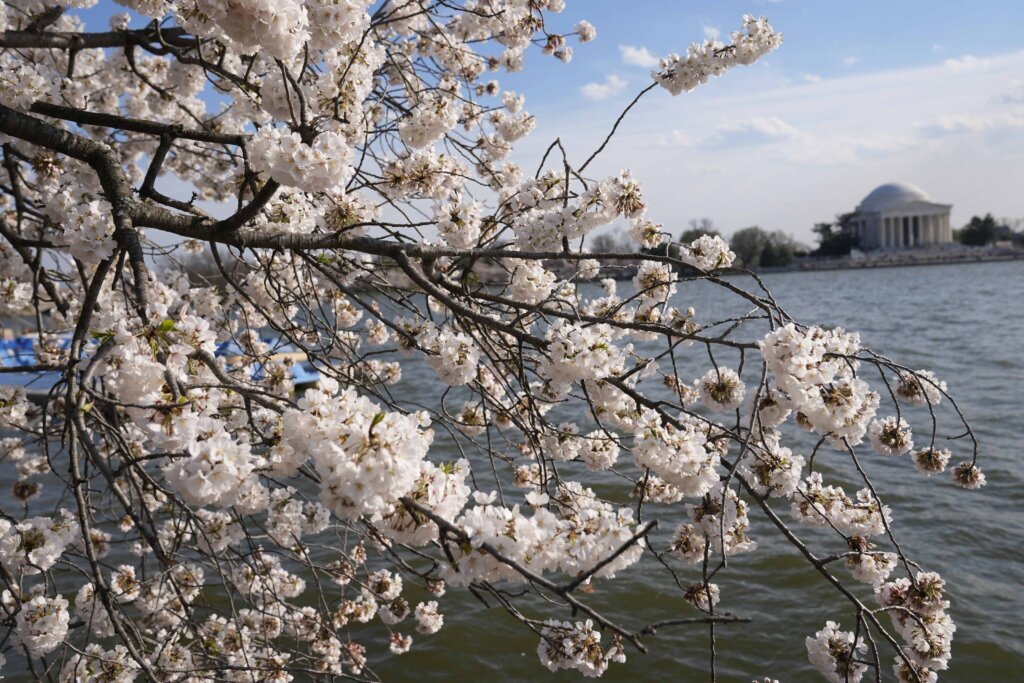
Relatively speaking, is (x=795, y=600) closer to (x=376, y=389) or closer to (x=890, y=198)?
Answer: (x=376, y=389)

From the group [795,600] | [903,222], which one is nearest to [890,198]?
[903,222]

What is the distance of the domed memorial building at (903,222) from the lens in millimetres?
92750

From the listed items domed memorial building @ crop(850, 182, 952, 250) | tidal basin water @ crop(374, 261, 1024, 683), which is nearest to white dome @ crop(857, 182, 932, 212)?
domed memorial building @ crop(850, 182, 952, 250)

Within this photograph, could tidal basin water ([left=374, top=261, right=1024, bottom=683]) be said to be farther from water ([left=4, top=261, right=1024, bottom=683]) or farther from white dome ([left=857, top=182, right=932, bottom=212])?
white dome ([left=857, top=182, right=932, bottom=212])

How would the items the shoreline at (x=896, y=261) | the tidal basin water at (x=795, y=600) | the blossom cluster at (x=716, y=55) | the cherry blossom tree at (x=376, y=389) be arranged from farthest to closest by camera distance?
the shoreline at (x=896, y=261) < the tidal basin water at (x=795, y=600) < the blossom cluster at (x=716, y=55) < the cherry blossom tree at (x=376, y=389)

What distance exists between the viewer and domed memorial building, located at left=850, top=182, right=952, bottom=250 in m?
92.8

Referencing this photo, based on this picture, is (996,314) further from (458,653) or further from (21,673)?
(21,673)

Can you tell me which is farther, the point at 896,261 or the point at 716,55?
the point at 896,261

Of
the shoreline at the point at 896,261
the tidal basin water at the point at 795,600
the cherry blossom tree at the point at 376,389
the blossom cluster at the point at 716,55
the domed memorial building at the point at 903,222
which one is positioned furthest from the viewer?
the domed memorial building at the point at 903,222

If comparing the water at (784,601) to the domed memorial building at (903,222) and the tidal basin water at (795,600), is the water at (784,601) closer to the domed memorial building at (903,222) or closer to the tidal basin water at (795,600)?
the tidal basin water at (795,600)

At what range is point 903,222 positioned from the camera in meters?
94.1

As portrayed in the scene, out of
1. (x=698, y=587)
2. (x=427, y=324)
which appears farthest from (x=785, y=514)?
(x=427, y=324)

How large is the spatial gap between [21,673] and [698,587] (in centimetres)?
499

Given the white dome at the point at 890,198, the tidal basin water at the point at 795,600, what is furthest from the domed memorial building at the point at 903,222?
the tidal basin water at the point at 795,600
